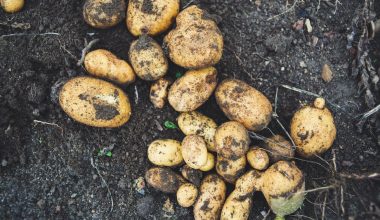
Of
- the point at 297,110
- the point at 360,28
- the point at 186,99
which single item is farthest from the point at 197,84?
the point at 360,28

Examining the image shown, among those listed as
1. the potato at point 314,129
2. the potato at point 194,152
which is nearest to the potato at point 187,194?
the potato at point 194,152

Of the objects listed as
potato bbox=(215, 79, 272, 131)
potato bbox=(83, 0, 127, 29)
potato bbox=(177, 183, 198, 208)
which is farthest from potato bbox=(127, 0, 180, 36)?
potato bbox=(177, 183, 198, 208)

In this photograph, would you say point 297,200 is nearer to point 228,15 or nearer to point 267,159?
point 267,159

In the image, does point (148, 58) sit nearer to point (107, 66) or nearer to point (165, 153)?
point (107, 66)

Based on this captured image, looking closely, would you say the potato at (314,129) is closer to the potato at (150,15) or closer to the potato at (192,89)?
the potato at (192,89)

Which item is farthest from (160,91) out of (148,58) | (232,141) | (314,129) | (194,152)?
(314,129)

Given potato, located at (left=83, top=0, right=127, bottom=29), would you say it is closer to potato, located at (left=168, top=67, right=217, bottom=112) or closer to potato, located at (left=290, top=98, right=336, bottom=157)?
potato, located at (left=168, top=67, right=217, bottom=112)

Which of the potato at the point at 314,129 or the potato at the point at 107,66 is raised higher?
the potato at the point at 107,66

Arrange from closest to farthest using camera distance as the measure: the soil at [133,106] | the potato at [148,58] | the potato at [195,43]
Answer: the potato at [195,43] < the potato at [148,58] < the soil at [133,106]
